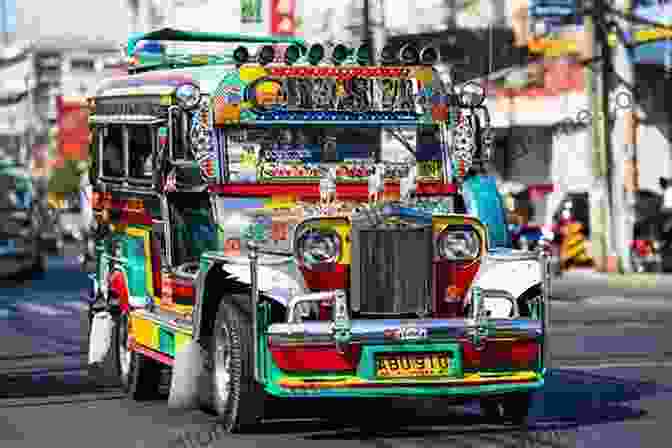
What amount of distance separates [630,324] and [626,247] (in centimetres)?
1560

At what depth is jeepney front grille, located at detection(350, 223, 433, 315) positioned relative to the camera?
1298 cm

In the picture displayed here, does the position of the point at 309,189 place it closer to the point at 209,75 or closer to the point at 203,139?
the point at 203,139

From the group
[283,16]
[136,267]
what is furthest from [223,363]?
[283,16]

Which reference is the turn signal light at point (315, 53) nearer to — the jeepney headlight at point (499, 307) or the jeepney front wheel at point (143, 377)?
the jeepney headlight at point (499, 307)

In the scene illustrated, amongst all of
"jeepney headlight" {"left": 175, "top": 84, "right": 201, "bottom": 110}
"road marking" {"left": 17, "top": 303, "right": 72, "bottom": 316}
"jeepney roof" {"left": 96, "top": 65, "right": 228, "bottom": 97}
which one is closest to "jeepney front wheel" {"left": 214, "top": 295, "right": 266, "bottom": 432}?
"jeepney headlight" {"left": 175, "top": 84, "right": 201, "bottom": 110}

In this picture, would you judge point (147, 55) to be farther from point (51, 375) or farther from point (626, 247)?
point (626, 247)

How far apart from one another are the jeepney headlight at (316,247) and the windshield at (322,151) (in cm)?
197

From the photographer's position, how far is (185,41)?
17.8 m

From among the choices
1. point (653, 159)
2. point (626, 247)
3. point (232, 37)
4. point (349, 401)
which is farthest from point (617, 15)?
point (349, 401)

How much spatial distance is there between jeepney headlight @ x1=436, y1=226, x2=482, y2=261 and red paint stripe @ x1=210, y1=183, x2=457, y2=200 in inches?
75.8

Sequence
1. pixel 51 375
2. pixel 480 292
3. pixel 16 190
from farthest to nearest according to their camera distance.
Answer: pixel 16 190 → pixel 51 375 → pixel 480 292

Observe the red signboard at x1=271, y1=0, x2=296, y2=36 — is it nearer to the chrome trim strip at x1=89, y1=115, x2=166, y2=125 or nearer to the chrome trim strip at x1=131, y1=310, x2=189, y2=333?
the chrome trim strip at x1=89, y1=115, x2=166, y2=125

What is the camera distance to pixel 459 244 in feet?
43.6

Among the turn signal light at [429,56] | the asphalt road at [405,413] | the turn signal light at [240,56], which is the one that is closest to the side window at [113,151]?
the asphalt road at [405,413]
